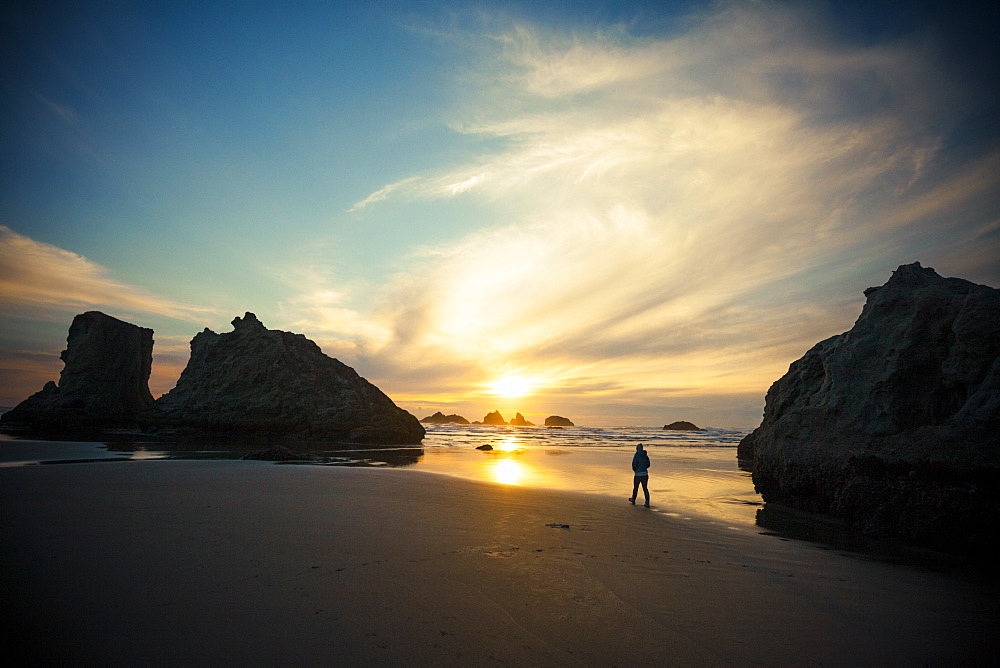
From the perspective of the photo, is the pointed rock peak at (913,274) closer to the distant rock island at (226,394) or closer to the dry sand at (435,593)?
the dry sand at (435,593)

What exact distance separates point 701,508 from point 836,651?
9.51 metres

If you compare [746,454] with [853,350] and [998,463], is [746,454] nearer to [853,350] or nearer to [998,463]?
[853,350]

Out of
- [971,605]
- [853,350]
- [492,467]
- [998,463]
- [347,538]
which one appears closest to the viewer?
[971,605]

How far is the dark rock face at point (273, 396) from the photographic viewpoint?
1833 inches

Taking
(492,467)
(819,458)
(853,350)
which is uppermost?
(853,350)

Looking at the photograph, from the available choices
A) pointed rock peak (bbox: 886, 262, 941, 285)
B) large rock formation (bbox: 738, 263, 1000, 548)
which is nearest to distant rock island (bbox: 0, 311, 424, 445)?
large rock formation (bbox: 738, 263, 1000, 548)

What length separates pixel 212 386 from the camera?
168 ft

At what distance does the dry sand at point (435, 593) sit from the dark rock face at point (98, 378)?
2286 inches

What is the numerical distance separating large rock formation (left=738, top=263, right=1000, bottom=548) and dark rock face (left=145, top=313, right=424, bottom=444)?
132 feet

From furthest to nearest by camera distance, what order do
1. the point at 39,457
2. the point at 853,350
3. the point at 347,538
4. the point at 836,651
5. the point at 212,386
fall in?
the point at 212,386 → the point at 39,457 → the point at 853,350 → the point at 347,538 → the point at 836,651

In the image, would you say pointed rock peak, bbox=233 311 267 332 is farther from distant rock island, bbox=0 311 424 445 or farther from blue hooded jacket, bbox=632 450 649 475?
blue hooded jacket, bbox=632 450 649 475

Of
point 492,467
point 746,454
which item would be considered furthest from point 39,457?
point 746,454

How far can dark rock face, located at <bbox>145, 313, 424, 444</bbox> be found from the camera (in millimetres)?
46562

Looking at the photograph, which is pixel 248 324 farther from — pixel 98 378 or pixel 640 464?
pixel 640 464
